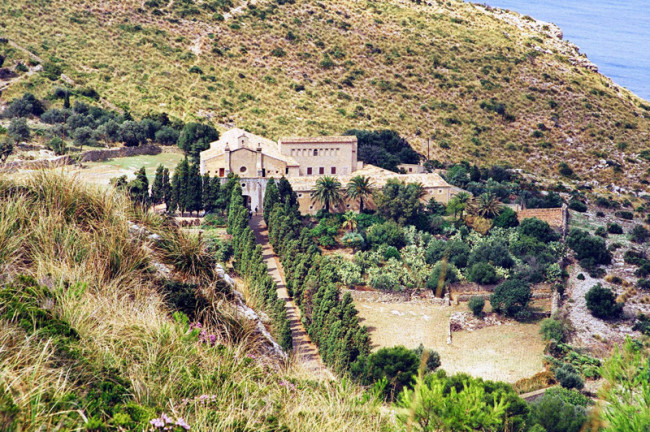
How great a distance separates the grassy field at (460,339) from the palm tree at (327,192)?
33.1ft

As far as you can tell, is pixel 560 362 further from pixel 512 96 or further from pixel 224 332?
pixel 512 96

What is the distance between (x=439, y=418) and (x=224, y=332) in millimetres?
4192

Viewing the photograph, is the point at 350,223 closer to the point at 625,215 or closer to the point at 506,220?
the point at 506,220

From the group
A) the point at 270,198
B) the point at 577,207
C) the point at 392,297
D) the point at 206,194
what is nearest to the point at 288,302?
the point at 392,297

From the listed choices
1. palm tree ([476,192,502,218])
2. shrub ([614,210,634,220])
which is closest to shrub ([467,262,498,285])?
palm tree ([476,192,502,218])

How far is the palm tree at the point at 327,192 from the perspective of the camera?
49.1 m

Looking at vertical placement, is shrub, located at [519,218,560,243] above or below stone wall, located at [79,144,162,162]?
below

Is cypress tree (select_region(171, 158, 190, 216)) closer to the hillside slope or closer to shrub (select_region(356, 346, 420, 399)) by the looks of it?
shrub (select_region(356, 346, 420, 399))

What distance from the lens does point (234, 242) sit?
139 feet

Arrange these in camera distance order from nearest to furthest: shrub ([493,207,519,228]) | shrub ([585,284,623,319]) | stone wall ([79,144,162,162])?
shrub ([585,284,623,319])
shrub ([493,207,519,228])
stone wall ([79,144,162,162])

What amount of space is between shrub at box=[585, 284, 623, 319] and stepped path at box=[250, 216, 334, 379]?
1698 cm

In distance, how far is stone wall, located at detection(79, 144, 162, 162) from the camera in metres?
52.2

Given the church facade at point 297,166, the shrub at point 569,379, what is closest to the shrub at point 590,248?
the church facade at point 297,166

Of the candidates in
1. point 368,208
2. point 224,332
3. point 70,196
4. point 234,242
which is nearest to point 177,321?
point 224,332
